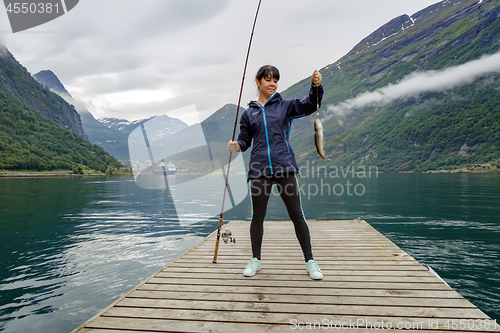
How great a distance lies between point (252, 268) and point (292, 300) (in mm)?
940

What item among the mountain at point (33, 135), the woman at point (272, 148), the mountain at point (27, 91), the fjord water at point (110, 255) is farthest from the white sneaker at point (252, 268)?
the mountain at point (27, 91)

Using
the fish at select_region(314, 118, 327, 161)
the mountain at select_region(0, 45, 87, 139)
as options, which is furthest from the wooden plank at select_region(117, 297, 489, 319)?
the mountain at select_region(0, 45, 87, 139)

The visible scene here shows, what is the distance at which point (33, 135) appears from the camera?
11762 cm

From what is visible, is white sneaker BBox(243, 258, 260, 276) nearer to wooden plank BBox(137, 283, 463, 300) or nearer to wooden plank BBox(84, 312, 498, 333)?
wooden plank BBox(137, 283, 463, 300)

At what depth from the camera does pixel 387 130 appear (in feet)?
590

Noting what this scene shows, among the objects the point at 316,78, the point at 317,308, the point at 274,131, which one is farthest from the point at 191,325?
the point at 316,78

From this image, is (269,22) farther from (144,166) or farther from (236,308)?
(144,166)

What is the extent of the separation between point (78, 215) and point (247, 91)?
15.7 m

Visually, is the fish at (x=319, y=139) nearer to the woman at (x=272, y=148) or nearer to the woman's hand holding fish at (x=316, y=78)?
the woman at (x=272, y=148)

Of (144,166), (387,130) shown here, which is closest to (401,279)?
(144,166)

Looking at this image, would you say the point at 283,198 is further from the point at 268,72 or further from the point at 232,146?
the point at 268,72

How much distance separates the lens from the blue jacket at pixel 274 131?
3397 mm

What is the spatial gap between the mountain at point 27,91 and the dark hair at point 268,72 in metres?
198

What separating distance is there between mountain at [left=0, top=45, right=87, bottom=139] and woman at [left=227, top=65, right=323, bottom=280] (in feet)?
648
